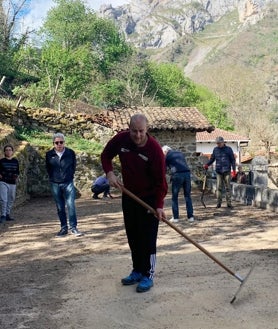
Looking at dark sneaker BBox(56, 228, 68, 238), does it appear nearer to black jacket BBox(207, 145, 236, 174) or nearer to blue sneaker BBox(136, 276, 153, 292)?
blue sneaker BBox(136, 276, 153, 292)

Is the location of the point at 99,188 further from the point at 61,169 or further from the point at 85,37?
the point at 85,37

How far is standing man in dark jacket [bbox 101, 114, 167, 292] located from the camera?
4.44 m

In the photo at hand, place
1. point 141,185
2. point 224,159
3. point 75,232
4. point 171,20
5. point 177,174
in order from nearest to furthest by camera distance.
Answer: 1. point 141,185
2. point 75,232
3. point 177,174
4. point 224,159
5. point 171,20

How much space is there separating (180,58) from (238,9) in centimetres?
4809

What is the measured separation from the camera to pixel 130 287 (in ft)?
15.0

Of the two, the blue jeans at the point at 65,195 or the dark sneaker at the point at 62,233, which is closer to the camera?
the blue jeans at the point at 65,195

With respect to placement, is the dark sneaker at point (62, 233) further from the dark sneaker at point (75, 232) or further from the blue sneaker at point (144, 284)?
the blue sneaker at point (144, 284)

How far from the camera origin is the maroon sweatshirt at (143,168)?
4.45m

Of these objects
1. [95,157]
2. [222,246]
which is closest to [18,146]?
[95,157]

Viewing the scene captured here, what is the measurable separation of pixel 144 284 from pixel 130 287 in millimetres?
220

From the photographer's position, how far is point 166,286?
14.9 feet

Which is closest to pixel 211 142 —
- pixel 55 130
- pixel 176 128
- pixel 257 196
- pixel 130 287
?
pixel 176 128

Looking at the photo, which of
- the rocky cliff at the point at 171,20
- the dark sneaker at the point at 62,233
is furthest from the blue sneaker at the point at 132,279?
the rocky cliff at the point at 171,20

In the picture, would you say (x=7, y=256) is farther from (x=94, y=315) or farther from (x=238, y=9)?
(x=238, y=9)
